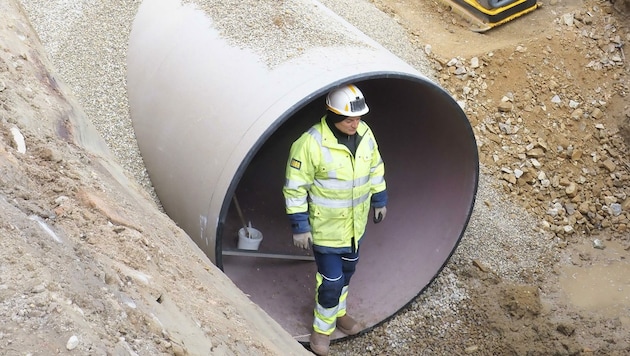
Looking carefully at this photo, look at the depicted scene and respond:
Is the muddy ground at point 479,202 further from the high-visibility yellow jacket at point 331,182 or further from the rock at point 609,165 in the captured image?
the high-visibility yellow jacket at point 331,182

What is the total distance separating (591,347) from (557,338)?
22 cm

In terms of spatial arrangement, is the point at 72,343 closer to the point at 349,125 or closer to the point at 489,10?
the point at 349,125

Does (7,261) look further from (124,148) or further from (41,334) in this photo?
(124,148)

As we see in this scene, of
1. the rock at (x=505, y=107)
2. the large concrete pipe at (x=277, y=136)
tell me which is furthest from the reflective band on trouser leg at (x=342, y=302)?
the rock at (x=505, y=107)

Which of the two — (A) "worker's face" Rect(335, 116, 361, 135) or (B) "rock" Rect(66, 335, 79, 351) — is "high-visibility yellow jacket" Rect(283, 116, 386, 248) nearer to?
(A) "worker's face" Rect(335, 116, 361, 135)

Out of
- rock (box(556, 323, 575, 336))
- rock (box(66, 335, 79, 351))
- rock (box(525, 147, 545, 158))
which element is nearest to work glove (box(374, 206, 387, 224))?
rock (box(556, 323, 575, 336))

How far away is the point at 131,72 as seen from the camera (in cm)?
497

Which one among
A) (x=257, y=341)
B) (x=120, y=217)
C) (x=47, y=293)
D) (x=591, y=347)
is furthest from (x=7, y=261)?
(x=591, y=347)

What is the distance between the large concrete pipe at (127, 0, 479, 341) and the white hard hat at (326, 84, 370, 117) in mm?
111

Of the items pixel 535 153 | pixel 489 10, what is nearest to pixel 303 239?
pixel 535 153

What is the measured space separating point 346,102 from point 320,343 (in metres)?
1.58

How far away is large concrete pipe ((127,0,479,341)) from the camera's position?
4.14 m

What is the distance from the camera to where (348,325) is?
4953mm

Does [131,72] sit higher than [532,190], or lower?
higher
